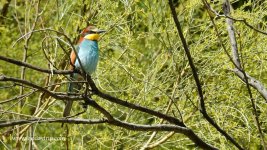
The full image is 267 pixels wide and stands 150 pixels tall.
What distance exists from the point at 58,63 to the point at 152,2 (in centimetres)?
79

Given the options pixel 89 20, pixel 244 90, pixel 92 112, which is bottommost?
pixel 92 112

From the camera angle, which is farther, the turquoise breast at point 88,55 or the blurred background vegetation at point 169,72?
the turquoise breast at point 88,55

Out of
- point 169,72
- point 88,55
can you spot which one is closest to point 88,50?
point 88,55

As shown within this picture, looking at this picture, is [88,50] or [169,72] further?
[169,72]

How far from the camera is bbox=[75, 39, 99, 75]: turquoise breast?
338 cm

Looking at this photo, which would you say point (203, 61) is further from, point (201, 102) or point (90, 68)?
point (201, 102)

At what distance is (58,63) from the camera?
3932 mm

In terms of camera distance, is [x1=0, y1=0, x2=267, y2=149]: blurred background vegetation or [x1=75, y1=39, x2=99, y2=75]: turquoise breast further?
[x1=75, y1=39, x2=99, y2=75]: turquoise breast

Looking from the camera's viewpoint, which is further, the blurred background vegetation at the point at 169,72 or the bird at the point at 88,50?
the bird at the point at 88,50

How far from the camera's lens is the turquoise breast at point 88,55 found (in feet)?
11.1

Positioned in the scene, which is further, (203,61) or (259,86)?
(203,61)

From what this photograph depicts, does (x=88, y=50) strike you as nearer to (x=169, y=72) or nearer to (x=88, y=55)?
(x=88, y=55)

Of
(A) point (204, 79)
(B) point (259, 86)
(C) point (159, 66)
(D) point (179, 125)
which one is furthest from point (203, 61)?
(D) point (179, 125)

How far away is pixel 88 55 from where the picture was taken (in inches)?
135
